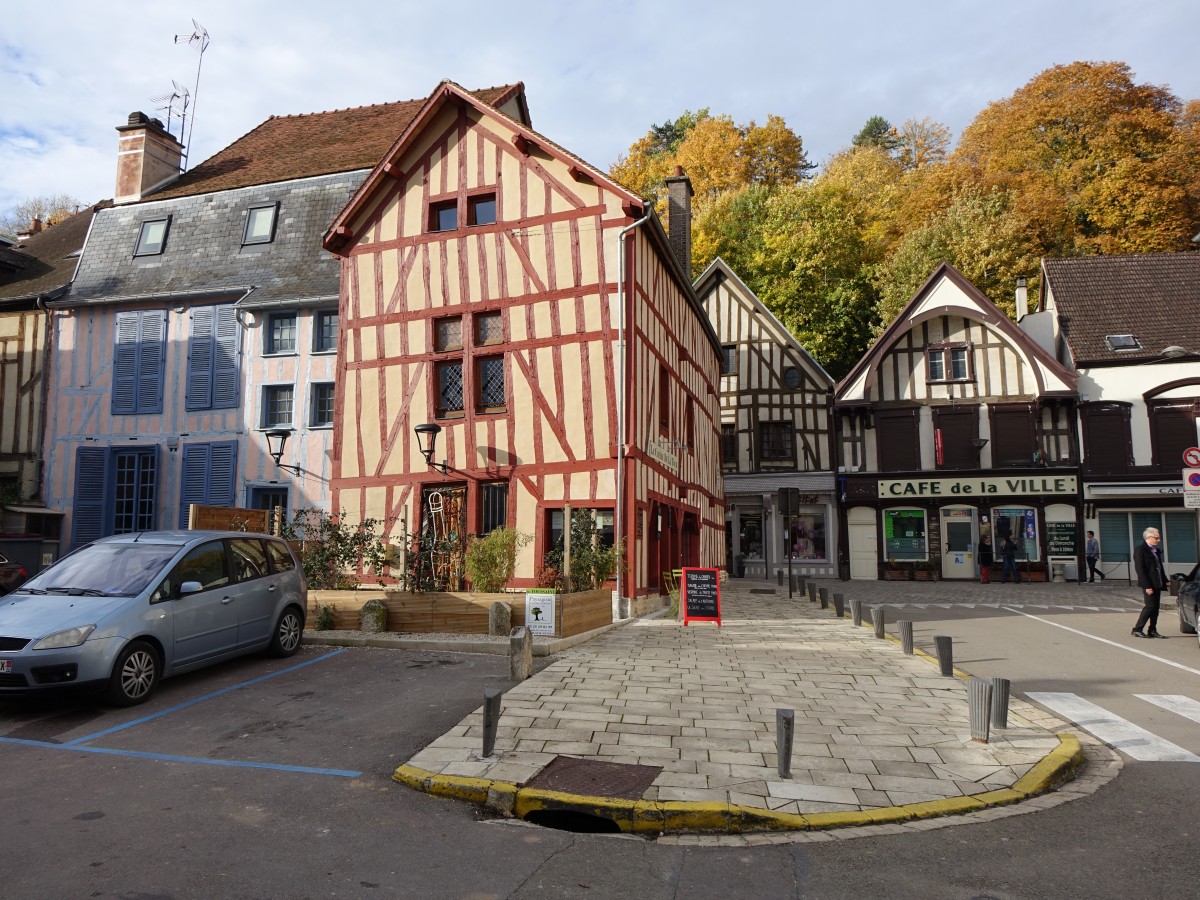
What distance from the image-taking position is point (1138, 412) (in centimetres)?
2334

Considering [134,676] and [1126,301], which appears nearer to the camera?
[134,676]

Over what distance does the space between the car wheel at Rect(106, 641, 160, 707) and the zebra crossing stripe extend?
25.3 ft

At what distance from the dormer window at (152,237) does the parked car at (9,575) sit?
32.8 feet

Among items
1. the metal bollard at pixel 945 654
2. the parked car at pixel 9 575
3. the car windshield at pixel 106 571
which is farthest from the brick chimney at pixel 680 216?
the car windshield at pixel 106 571

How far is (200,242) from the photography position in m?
19.9

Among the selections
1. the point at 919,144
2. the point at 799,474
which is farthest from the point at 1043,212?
the point at 799,474

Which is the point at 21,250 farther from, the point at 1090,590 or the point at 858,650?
the point at 1090,590

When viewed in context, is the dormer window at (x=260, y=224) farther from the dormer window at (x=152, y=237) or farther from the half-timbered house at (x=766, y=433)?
the half-timbered house at (x=766, y=433)

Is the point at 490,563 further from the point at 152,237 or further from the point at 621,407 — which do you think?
the point at 152,237

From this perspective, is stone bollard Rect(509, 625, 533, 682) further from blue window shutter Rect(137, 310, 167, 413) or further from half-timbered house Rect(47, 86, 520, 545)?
blue window shutter Rect(137, 310, 167, 413)

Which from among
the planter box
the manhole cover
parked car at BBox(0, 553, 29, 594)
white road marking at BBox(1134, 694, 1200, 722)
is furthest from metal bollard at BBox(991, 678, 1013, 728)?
parked car at BBox(0, 553, 29, 594)

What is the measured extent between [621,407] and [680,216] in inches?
356

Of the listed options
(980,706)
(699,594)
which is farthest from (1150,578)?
(980,706)

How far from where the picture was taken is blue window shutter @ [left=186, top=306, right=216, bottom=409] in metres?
18.3
